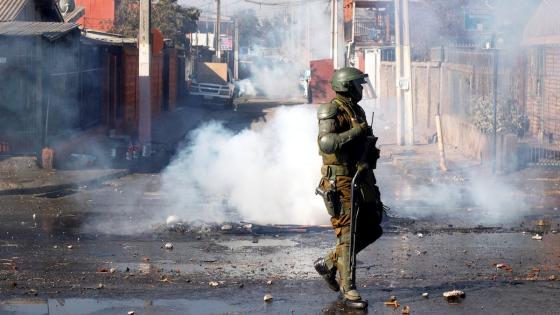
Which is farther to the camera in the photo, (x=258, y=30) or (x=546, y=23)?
(x=258, y=30)

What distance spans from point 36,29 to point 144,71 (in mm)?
3693

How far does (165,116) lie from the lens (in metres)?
Result: 29.0

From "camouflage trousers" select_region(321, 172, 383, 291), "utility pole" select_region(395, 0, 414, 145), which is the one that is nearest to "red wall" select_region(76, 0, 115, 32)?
"utility pole" select_region(395, 0, 414, 145)

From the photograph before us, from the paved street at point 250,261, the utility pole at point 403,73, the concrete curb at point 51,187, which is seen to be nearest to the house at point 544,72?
the utility pole at point 403,73

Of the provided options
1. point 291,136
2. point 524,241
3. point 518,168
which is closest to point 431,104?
point 518,168

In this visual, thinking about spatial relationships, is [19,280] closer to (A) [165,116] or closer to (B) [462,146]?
(B) [462,146]

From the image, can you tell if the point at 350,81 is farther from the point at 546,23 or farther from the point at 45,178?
the point at 546,23

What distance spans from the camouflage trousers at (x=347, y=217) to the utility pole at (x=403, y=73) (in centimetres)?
1370

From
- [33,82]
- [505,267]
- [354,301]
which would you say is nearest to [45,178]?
[33,82]

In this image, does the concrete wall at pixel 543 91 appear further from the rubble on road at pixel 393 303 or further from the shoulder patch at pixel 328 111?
the shoulder patch at pixel 328 111

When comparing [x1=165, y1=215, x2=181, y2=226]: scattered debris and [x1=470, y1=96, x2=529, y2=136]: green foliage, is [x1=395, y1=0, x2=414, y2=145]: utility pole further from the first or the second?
[x1=165, y1=215, x2=181, y2=226]: scattered debris

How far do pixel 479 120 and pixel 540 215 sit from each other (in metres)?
6.51

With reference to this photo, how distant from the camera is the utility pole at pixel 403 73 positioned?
64.4ft

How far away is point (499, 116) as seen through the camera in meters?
16.6
